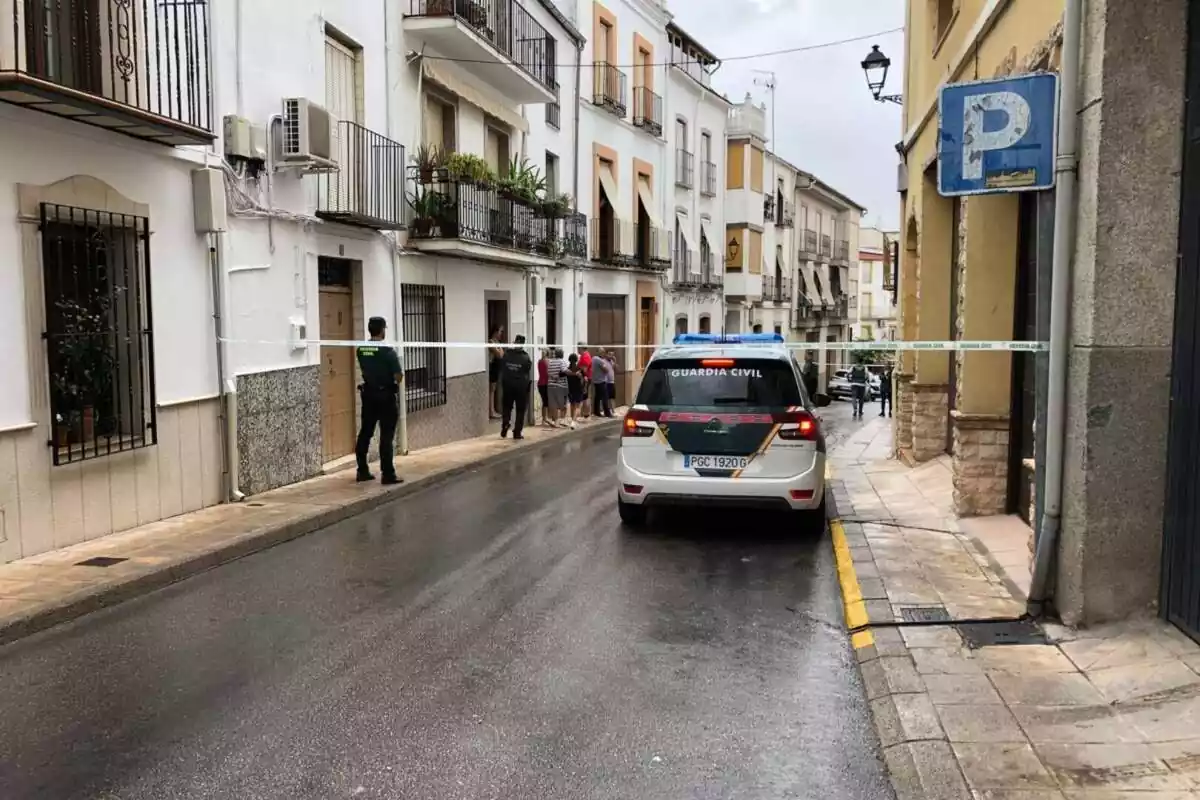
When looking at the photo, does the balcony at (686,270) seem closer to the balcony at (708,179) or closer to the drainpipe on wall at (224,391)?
the balcony at (708,179)

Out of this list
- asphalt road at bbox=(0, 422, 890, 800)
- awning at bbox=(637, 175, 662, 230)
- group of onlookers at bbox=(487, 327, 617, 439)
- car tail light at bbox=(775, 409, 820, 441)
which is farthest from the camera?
awning at bbox=(637, 175, 662, 230)

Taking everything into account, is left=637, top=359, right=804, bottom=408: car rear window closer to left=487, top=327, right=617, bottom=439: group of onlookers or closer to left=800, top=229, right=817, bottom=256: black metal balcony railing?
left=487, top=327, right=617, bottom=439: group of onlookers

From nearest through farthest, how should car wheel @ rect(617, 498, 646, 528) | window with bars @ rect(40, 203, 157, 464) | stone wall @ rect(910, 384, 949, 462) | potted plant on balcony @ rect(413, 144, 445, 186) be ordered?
window with bars @ rect(40, 203, 157, 464), car wheel @ rect(617, 498, 646, 528), stone wall @ rect(910, 384, 949, 462), potted plant on balcony @ rect(413, 144, 445, 186)

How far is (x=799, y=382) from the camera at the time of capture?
8570 millimetres

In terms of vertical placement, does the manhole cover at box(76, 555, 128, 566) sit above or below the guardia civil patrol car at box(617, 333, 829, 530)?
below

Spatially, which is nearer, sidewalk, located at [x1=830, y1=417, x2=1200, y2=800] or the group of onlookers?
sidewalk, located at [x1=830, y1=417, x2=1200, y2=800]

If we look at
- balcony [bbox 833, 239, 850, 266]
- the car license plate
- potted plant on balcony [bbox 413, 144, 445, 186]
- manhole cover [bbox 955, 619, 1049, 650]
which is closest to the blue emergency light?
the car license plate

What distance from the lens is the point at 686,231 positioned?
3078 cm

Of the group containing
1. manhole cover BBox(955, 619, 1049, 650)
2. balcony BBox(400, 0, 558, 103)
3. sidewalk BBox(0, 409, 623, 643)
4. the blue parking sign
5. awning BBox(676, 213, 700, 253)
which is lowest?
sidewalk BBox(0, 409, 623, 643)

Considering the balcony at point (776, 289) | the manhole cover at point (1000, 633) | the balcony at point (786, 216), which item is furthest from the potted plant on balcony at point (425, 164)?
the balcony at point (786, 216)

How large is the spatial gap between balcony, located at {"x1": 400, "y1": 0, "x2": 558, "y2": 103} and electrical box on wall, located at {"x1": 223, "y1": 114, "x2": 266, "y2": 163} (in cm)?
499

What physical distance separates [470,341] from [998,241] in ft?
34.4

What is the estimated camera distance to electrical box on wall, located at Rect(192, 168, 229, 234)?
30.3 ft

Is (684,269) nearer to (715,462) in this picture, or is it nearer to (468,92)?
(468,92)
